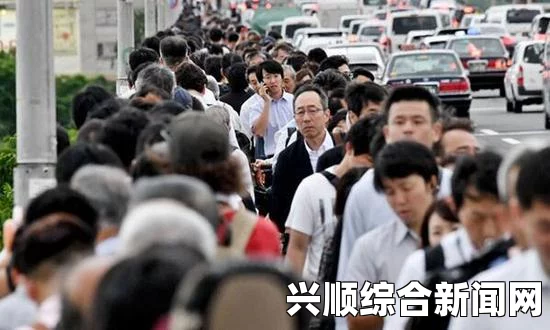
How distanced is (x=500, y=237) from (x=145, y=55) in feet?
36.6

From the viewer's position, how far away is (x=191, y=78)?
1588 cm

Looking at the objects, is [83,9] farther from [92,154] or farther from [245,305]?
[245,305]

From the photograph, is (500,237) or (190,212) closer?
(190,212)

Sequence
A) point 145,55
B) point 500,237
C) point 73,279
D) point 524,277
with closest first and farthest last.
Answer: point 73,279, point 524,277, point 500,237, point 145,55

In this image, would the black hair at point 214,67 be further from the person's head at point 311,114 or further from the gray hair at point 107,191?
the gray hair at point 107,191

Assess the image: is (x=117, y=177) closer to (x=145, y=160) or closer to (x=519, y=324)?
(x=145, y=160)

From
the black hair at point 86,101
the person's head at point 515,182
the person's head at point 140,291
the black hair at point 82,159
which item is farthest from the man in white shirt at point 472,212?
the black hair at point 86,101

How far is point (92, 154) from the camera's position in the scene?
7984 mm

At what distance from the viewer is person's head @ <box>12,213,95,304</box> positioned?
6.17 meters

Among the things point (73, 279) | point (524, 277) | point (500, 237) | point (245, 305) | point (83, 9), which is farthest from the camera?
point (83, 9)

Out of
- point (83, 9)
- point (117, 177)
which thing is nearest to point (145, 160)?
point (117, 177)

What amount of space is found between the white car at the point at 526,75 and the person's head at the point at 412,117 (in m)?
32.2

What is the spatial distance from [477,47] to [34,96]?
37.1m

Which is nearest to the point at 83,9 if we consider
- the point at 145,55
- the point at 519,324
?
the point at 145,55
